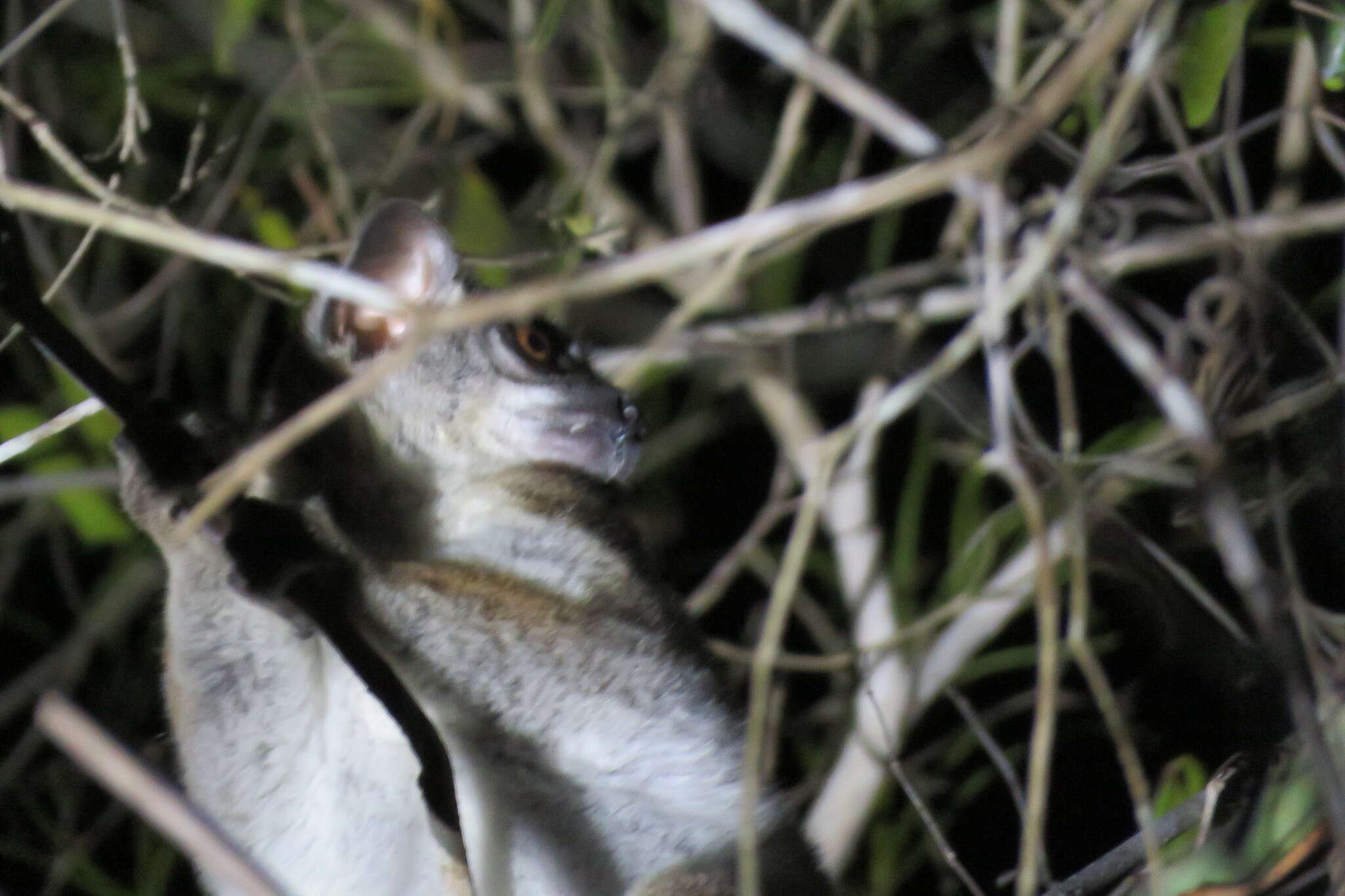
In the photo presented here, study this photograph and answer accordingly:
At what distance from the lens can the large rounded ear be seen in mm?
A: 2619

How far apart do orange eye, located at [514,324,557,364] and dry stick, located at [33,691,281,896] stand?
5.86 feet

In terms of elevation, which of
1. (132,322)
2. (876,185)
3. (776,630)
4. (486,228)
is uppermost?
(132,322)

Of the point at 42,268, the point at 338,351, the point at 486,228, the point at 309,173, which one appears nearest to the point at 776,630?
the point at 338,351

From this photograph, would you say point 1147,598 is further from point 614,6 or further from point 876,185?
point 614,6

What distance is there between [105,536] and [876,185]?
2.69 m

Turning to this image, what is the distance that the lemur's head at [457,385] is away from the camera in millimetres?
2639

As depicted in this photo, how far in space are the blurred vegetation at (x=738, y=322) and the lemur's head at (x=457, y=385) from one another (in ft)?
0.67

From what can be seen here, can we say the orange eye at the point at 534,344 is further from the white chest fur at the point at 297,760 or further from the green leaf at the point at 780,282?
the green leaf at the point at 780,282

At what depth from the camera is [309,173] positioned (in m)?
4.41

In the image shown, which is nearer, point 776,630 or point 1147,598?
point 776,630

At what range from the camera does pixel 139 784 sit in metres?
1.04

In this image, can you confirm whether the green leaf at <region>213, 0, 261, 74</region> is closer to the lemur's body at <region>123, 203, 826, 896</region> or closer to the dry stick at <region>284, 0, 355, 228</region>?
the dry stick at <region>284, 0, 355, 228</region>

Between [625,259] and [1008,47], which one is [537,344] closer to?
[1008,47]

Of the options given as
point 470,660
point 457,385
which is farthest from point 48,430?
point 457,385
